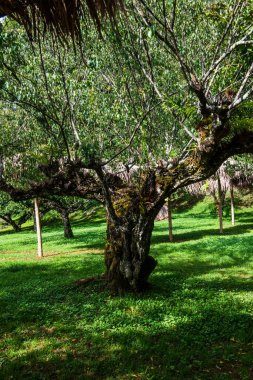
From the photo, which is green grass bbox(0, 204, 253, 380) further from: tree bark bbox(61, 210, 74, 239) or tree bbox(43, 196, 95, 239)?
tree bbox(43, 196, 95, 239)

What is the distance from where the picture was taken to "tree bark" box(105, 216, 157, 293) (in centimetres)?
1016

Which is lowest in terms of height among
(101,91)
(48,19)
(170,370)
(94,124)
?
(170,370)

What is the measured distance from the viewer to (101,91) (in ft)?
45.3

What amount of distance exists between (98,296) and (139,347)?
3.51m

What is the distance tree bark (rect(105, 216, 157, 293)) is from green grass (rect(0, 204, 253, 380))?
488 millimetres

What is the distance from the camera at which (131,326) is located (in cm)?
809

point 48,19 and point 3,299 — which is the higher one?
point 48,19

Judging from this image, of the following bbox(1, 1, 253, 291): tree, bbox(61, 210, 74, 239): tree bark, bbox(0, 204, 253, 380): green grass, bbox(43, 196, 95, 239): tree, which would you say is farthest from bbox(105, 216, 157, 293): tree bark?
bbox(61, 210, 74, 239): tree bark

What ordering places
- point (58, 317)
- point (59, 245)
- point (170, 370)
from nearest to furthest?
1. point (170, 370)
2. point (58, 317)
3. point (59, 245)

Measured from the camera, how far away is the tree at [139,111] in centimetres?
880

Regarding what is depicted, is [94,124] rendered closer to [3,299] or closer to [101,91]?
[101,91]

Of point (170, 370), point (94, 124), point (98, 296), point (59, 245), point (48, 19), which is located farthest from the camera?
point (59, 245)

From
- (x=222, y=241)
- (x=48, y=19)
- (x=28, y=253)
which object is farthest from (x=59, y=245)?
(x=48, y=19)

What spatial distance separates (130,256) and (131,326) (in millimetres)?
2448
